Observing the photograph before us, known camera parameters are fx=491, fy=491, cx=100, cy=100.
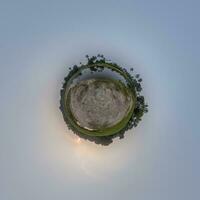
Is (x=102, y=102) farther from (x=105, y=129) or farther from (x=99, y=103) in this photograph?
(x=105, y=129)

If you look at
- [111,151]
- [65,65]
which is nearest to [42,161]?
[111,151]

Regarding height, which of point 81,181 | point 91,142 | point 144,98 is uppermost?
point 144,98

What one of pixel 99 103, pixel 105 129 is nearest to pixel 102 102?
pixel 99 103

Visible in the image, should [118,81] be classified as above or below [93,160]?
above

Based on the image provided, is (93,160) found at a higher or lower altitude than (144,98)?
lower
